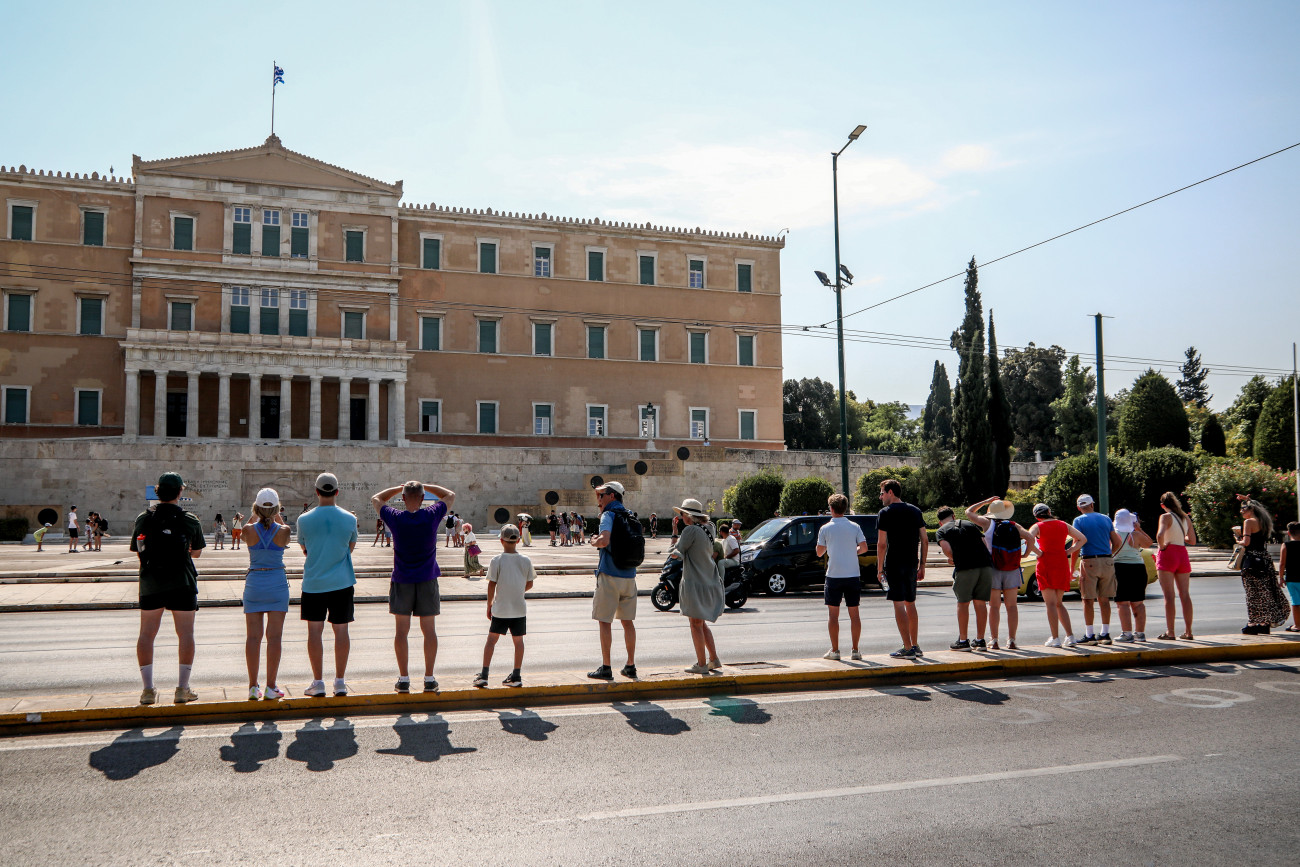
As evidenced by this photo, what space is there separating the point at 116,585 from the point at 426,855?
706 inches

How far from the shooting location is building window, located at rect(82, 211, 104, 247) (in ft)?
153

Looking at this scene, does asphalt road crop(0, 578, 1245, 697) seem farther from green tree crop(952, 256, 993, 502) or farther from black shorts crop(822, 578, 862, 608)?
green tree crop(952, 256, 993, 502)

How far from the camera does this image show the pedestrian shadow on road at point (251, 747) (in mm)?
6090

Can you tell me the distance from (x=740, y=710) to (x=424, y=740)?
97.9 inches

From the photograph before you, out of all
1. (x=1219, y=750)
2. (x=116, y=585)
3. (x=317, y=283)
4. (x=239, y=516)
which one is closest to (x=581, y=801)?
(x=1219, y=750)

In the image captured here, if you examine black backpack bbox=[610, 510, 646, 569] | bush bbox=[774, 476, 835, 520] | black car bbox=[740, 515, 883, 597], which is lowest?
black car bbox=[740, 515, 883, 597]

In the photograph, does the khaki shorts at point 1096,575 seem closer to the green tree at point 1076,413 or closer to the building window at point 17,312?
the building window at point 17,312

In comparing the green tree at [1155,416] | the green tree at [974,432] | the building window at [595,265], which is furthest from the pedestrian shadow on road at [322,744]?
the building window at [595,265]

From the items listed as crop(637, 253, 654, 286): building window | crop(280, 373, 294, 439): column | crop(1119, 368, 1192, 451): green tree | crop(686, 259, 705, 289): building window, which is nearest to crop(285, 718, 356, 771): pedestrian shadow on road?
crop(1119, 368, 1192, 451): green tree

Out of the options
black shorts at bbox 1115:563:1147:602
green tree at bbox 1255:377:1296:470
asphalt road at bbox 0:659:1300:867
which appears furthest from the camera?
green tree at bbox 1255:377:1296:470

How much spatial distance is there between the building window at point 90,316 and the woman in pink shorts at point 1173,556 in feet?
156

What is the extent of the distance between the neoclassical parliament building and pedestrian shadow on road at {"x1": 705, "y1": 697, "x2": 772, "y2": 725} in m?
40.9

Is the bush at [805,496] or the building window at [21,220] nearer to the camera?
the bush at [805,496]

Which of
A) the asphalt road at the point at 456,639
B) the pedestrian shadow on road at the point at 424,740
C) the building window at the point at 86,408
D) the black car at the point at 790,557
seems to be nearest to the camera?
the pedestrian shadow on road at the point at 424,740
